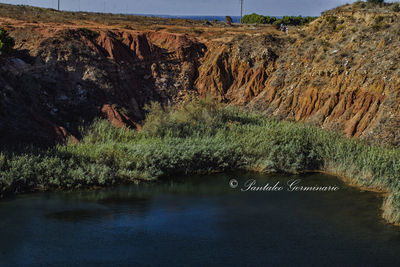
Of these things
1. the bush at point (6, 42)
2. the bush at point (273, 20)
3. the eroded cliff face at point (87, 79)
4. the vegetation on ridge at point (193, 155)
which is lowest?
the vegetation on ridge at point (193, 155)

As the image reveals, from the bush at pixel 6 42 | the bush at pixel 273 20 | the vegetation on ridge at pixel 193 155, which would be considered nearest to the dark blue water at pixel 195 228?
the vegetation on ridge at pixel 193 155

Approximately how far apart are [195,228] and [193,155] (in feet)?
23.9

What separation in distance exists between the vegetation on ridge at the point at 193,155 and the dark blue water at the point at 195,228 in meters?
0.89

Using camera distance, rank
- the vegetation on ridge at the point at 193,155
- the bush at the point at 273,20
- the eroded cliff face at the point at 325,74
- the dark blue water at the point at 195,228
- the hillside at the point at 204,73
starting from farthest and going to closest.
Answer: the bush at the point at 273,20 < the eroded cliff face at the point at 325,74 < the hillside at the point at 204,73 < the vegetation on ridge at the point at 193,155 < the dark blue water at the point at 195,228

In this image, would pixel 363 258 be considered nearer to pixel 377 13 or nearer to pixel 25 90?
pixel 25 90

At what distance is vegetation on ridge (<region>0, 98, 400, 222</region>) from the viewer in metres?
20.7

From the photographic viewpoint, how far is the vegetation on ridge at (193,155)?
67.9ft

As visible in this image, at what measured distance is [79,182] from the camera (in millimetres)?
20953

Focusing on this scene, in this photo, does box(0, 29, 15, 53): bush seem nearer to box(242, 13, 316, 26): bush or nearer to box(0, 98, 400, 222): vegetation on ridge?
box(0, 98, 400, 222): vegetation on ridge

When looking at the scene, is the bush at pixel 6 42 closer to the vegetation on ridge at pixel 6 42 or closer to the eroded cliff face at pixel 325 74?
the vegetation on ridge at pixel 6 42

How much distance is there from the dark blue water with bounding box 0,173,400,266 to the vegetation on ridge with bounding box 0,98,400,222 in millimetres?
893

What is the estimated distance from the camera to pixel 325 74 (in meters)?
32.3

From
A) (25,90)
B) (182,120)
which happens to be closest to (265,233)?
(182,120)

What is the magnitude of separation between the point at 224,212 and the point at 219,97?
1846 cm
